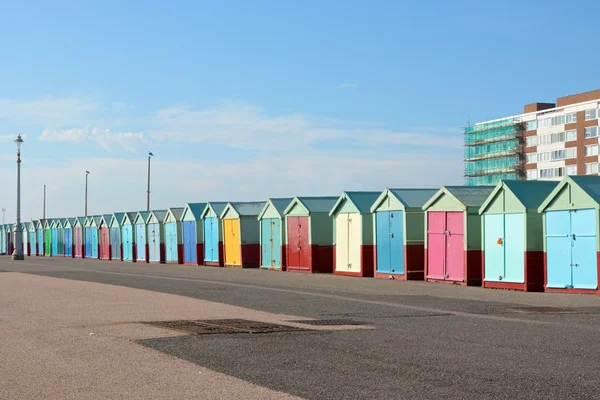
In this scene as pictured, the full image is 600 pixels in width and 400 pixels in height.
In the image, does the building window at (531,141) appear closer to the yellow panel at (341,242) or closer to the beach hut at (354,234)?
the beach hut at (354,234)

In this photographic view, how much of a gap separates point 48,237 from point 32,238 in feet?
19.2

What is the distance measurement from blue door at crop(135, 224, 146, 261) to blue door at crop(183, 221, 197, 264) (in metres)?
7.34

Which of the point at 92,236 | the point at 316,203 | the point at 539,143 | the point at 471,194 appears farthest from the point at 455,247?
the point at 539,143

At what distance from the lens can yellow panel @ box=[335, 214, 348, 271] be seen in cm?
3559

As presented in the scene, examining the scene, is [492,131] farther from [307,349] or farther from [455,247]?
[307,349]

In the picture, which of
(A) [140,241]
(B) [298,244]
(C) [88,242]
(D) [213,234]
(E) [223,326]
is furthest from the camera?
(C) [88,242]

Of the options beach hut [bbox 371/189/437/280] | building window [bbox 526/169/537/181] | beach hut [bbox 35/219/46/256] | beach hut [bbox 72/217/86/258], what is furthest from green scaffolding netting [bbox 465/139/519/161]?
beach hut [bbox 371/189/437/280]

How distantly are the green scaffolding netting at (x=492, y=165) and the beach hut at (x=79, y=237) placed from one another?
273 ft

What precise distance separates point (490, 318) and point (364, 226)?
17636 millimetres

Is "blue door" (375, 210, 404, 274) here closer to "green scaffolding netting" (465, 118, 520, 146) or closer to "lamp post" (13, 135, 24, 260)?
"lamp post" (13, 135, 24, 260)

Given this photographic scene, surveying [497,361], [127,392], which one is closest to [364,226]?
[497,361]

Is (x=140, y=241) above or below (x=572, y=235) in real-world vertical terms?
below

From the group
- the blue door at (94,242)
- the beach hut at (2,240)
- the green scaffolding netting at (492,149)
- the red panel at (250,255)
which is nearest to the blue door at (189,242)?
the red panel at (250,255)

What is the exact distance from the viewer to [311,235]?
38.3 meters
